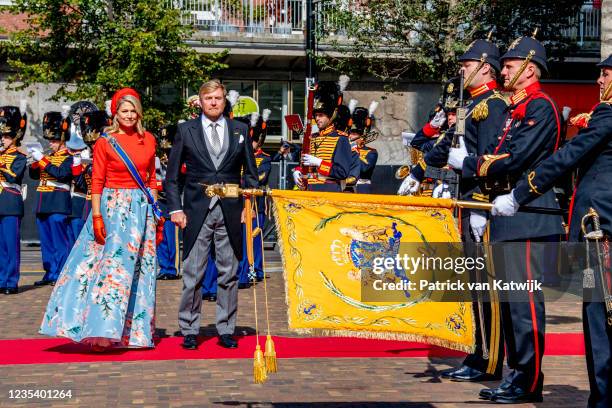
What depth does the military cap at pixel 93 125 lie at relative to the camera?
45.9 feet

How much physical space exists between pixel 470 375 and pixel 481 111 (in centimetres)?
192

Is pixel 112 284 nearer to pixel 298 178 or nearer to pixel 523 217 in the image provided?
pixel 298 178

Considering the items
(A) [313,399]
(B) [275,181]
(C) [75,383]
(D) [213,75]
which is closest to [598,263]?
(A) [313,399]

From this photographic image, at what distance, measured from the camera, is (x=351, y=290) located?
6.39m

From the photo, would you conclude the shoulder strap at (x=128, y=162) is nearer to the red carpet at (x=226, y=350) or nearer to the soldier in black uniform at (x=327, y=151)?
the red carpet at (x=226, y=350)

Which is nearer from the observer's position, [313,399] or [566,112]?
[313,399]

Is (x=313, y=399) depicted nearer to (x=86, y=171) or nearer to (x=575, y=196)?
(x=575, y=196)

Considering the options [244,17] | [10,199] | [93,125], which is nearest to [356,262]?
[93,125]

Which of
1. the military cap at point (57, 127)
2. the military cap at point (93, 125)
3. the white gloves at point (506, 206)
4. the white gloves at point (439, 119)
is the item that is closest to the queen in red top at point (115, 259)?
the white gloves at point (439, 119)

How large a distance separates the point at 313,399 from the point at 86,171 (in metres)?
7.88

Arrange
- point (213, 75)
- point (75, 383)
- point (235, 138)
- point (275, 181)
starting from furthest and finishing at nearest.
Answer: point (213, 75) → point (275, 181) → point (235, 138) → point (75, 383)

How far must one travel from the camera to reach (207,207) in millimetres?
9703

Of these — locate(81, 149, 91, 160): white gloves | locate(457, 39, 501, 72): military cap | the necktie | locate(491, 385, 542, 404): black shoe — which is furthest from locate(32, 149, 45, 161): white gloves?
locate(491, 385, 542, 404): black shoe

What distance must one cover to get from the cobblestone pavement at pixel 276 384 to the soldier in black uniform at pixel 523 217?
30cm
